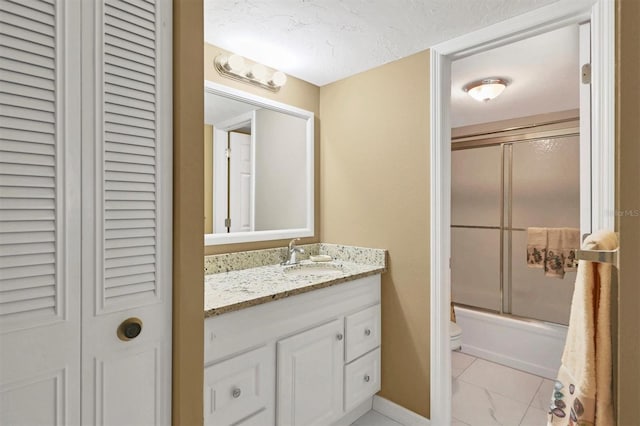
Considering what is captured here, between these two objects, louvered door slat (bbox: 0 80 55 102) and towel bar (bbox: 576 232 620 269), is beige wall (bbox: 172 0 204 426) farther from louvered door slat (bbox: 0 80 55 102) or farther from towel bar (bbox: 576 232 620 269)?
towel bar (bbox: 576 232 620 269)

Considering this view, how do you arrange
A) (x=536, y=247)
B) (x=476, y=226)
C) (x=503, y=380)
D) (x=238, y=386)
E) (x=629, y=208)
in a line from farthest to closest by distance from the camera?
(x=476, y=226), (x=536, y=247), (x=503, y=380), (x=238, y=386), (x=629, y=208)

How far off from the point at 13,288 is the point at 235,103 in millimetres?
1526

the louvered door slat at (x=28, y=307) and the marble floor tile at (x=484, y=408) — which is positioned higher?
the louvered door slat at (x=28, y=307)

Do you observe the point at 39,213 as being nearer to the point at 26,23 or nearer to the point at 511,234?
the point at 26,23

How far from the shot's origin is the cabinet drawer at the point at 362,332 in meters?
1.83

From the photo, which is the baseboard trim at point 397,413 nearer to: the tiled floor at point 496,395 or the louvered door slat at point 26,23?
the tiled floor at point 496,395

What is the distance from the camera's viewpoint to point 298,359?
5.09 feet

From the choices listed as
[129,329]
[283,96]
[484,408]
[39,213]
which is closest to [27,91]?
[39,213]

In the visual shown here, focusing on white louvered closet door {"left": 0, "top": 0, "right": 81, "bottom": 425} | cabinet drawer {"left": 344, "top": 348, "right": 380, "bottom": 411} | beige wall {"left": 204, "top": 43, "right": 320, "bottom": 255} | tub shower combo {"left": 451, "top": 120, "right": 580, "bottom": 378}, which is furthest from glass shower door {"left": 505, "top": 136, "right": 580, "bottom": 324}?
white louvered closet door {"left": 0, "top": 0, "right": 81, "bottom": 425}

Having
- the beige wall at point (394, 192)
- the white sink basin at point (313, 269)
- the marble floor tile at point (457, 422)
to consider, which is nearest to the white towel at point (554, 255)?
the marble floor tile at point (457, 422)

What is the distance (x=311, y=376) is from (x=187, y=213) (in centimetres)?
112

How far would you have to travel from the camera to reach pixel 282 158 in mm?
2283

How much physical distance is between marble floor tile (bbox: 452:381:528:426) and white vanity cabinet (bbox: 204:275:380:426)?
601 millimetres

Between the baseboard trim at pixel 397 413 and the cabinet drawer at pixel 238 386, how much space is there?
3.08ft
